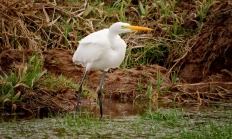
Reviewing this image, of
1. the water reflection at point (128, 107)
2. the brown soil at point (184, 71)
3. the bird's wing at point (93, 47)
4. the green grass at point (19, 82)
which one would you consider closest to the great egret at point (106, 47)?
the bird's wing at point (93, 47)

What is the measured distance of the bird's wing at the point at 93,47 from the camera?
31.0 feet

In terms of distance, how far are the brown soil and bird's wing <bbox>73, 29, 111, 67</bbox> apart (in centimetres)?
77

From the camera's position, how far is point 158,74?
11344 mm

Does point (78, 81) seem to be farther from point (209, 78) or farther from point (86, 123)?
point (86, 123)

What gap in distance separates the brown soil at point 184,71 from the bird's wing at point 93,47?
2.54 ft

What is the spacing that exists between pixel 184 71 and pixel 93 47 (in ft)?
9.54

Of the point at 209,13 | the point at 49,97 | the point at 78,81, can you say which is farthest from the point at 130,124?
the point at 209,13

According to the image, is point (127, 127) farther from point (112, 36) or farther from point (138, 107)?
point (138, 107)

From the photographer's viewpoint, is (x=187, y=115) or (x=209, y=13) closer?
(x=187, y=115)

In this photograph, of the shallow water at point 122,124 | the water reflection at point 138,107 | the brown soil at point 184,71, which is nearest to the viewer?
the shallow water at point 122,124

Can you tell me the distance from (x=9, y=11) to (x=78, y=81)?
6.90 feet

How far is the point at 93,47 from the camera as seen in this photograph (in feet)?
31.3

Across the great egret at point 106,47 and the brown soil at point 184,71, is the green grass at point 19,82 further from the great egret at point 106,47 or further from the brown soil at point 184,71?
the great egret at point 106,47

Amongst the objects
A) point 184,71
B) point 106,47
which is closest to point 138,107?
point 106,47
